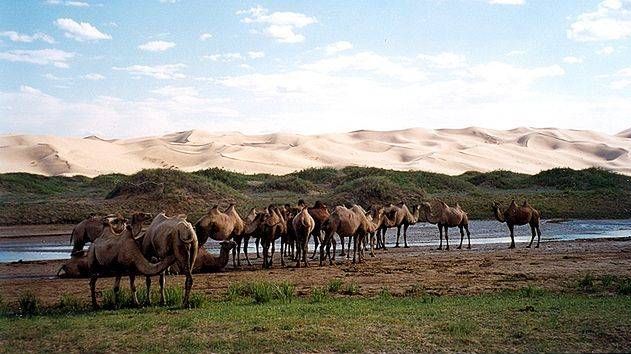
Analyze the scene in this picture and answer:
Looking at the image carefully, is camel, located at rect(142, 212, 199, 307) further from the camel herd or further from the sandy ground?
the sandy ground

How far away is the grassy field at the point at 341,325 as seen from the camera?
10.6 m

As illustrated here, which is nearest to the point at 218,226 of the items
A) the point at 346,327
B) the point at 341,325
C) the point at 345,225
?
the point at 345,225

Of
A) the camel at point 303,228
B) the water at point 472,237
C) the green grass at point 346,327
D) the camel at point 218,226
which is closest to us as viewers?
the green grass at point 346,327

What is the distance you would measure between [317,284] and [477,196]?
31.6 m

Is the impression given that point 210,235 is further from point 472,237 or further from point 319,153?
point 319,153

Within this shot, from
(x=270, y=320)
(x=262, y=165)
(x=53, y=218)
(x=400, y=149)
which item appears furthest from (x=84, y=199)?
(x=400, y=149)

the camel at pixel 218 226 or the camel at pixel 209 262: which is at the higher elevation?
the camel at pixel 218 226

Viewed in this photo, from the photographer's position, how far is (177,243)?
45.6ft

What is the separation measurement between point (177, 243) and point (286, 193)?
34164mm

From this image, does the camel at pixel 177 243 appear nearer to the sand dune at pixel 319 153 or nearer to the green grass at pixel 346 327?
the green grass at pixel 346 327

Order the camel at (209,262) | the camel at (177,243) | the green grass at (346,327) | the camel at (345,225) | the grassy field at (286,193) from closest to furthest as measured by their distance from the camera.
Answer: the green grass at (346,327) → the camel at (177,243) → the camel at (209,262) → the camel at (345,225) → the grassy field at (286,193)

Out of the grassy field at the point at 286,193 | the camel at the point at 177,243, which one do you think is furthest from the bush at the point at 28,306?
the grassy field at the point at 286,193

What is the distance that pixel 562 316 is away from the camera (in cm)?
1210

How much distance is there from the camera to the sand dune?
84562 mm
